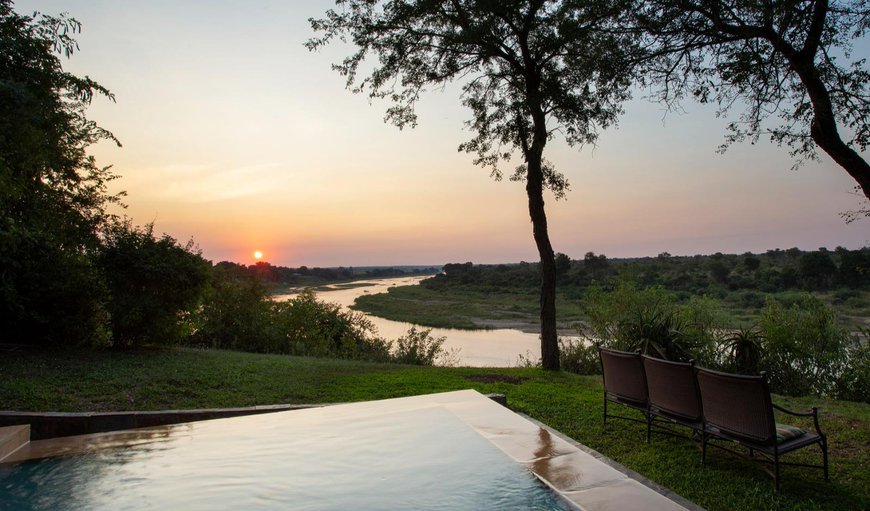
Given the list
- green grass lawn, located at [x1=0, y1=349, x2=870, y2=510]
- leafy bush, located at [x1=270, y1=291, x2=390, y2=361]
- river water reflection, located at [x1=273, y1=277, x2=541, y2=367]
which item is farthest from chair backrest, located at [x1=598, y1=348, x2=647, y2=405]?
river water reflection, located at [x1=273, y1=277, x2=541, y2=367]

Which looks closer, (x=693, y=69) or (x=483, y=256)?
(x=693, y=69)

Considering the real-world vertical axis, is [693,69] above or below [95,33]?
below

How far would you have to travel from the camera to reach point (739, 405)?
→ 377cm

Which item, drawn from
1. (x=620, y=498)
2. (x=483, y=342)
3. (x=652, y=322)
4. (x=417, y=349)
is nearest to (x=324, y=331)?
(x=417, y=349)

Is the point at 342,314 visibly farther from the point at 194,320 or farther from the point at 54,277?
the point at 54,277

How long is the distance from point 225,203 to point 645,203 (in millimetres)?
14805

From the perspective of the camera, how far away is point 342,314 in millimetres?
15938

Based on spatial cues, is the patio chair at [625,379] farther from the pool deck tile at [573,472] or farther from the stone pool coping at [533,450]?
the pool deck tile at [573,472]

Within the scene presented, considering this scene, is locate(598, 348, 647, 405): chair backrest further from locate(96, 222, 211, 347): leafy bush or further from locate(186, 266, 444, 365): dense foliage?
locate(96, 222, 211, 347): leafy bush

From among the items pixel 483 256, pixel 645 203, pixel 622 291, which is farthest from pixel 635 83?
pixel 483 256

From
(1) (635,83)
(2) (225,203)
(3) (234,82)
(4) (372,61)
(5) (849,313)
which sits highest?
(4) (372,61)

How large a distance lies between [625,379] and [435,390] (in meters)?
3.12

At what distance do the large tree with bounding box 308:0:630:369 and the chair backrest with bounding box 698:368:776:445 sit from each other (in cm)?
661

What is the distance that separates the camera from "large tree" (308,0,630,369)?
424 inches
